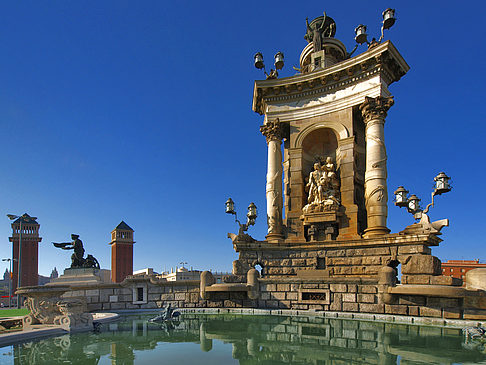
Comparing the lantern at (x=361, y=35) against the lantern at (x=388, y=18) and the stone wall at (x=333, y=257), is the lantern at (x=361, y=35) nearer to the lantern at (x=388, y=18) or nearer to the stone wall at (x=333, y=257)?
the lantern at (x=388, y=18)

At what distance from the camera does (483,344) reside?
7836mm

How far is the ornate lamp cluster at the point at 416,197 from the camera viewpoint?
44.4 ft

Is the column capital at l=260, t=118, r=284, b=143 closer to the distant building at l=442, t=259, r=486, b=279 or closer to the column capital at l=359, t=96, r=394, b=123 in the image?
the column capital at l=359, t=96, r=394, b=123

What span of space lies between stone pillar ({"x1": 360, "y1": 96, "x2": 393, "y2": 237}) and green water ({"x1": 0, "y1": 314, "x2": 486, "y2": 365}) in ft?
18.6

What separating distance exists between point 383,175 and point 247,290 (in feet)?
25.5

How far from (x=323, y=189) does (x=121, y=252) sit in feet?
140

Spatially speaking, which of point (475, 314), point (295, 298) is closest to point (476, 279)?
point (475, 314)

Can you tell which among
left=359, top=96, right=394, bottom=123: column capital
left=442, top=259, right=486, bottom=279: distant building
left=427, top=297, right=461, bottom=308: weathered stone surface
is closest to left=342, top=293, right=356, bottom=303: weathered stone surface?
left=427, top=297, right=461, bottom=308: weathered stone surface

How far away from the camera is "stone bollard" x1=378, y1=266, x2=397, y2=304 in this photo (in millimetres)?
12000

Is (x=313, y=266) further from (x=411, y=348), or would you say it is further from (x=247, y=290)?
(x=411, y=348)

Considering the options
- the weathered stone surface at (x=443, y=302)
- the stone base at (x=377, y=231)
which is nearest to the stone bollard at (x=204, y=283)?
the stone base at (x=377, y=231)

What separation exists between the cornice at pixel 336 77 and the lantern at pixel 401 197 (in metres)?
5.79

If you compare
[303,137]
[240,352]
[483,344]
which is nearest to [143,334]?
[240,352]

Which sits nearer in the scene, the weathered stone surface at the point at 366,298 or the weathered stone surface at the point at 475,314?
the weathered stone surface at the point at 475,314
